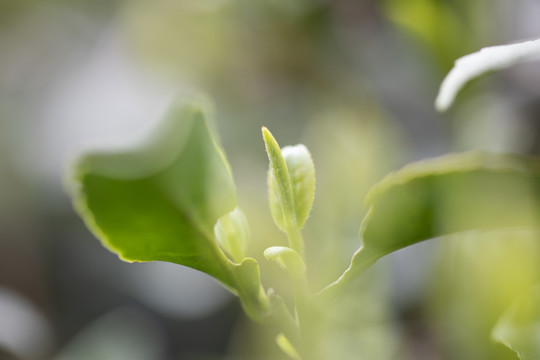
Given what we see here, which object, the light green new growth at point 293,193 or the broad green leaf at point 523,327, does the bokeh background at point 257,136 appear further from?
the light green new growth at point 293,193

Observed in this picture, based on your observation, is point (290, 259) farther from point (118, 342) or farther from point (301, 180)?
point (118, 342)

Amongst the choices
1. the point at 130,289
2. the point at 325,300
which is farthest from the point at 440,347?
the point at 130,289

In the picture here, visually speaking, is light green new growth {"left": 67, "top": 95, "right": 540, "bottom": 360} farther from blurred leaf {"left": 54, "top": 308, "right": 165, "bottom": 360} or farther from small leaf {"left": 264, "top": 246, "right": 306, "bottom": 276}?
blurred leaf {"left": 54, "top": 308, "right": 165, "bottom": 360}

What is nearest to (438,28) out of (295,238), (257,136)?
(257,136)

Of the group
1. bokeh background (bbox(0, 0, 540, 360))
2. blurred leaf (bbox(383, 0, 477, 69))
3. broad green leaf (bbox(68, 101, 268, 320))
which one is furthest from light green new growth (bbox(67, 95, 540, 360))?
blurred leaf (bbox(383, 0, 477, 69))

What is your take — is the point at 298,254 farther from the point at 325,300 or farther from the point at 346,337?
the point at 346,337

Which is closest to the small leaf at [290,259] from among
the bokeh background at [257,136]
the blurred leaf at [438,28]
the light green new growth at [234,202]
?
the light green new growth at [234,202]
